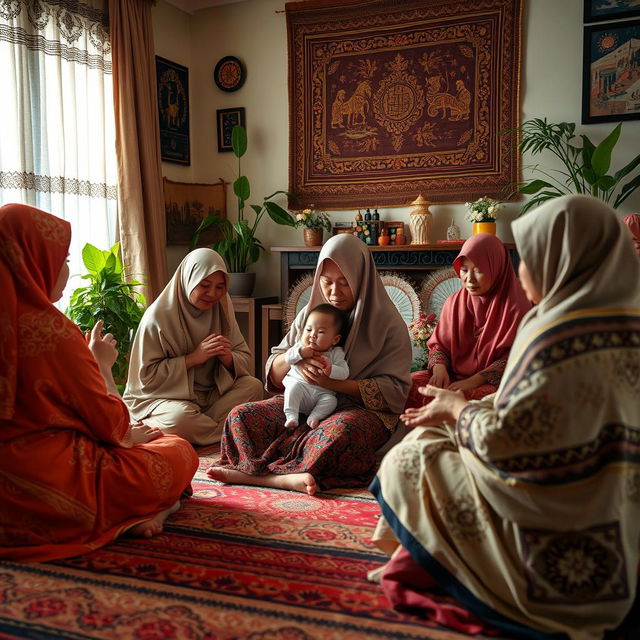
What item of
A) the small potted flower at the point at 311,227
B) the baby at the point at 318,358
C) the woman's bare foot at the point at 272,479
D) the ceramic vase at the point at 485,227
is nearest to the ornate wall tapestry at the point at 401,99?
the small potted flower at the point at 311,227

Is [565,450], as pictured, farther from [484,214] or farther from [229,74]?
[229,74]

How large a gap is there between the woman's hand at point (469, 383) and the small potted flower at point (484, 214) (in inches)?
67.9

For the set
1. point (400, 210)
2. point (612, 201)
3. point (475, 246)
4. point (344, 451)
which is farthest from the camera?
point (400, 210)

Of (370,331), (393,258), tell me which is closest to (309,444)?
(370,331)

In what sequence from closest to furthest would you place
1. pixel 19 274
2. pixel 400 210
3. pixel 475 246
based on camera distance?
pixel 19 274
pixel 475 246
pixel 400 210

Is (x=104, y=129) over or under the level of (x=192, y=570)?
over

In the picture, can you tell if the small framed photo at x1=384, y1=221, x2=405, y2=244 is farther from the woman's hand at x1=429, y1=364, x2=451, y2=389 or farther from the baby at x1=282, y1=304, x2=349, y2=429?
the baby at x1=282, y1=304, x2=349, y2=429

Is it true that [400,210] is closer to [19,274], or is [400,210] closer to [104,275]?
[104,275]

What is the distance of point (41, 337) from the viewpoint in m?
2.13

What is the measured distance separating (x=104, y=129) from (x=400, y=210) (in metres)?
2.34

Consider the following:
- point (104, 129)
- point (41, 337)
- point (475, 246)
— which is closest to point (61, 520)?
point (41, 337)

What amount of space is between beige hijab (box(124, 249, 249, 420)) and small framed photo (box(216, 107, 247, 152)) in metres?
2.50

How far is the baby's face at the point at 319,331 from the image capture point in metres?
3.07

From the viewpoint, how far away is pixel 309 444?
9.82 ft
